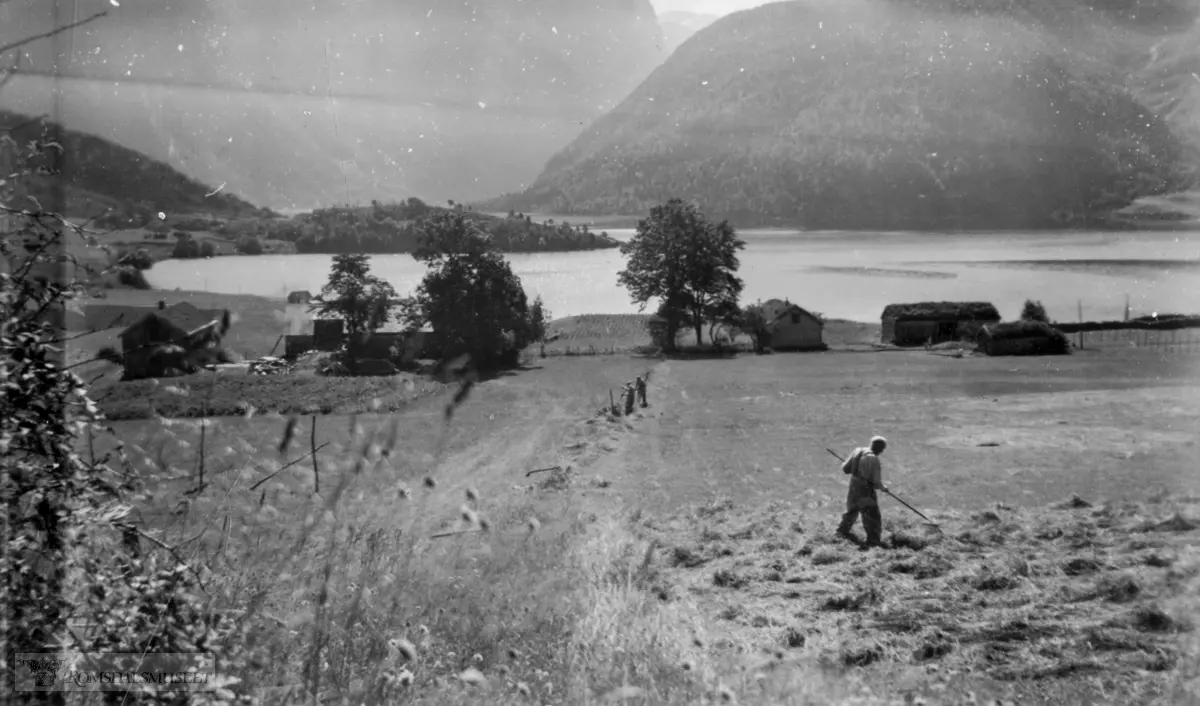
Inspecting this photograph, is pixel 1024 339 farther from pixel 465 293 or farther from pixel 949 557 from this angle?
pixel 949 557

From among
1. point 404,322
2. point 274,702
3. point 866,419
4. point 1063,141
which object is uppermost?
point 1063,141

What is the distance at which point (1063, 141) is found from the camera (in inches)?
1380

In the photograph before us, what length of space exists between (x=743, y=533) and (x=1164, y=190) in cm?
2156

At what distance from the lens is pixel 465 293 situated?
1803 centimetres

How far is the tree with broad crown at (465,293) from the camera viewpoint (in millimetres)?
16016

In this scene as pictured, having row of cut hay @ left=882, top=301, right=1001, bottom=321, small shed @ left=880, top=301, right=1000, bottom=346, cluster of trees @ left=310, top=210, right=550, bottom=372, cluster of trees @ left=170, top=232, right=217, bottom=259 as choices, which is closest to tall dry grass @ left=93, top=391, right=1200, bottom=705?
cluster of trees @ left=170, top=232, right=217, bottom=259

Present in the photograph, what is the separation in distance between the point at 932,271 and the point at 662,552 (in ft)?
71.7

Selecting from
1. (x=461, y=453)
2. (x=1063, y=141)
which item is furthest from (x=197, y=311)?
(x=1063, y=141)

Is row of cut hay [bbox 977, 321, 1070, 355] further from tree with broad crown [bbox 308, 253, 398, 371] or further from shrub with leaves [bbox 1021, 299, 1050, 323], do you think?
tree with broad crown [bbox 308, 253, 398, 371]

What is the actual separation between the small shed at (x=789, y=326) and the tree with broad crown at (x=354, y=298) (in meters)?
30.3

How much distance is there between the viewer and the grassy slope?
221 inches

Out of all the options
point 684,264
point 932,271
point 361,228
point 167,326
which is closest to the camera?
point 167,326

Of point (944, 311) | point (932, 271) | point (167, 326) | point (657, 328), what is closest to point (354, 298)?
point (167, 326)

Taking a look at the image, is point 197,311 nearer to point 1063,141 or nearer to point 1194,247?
point 1194,247
